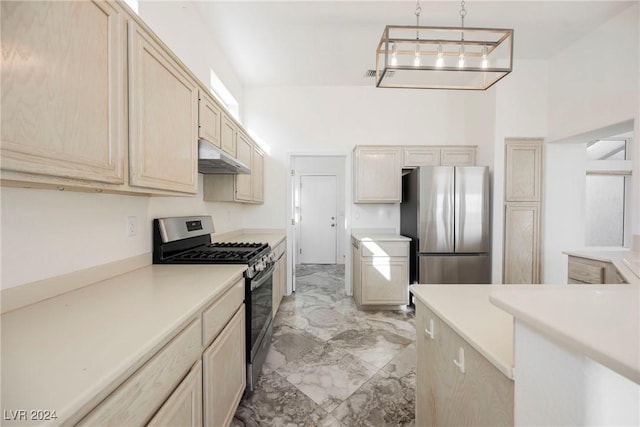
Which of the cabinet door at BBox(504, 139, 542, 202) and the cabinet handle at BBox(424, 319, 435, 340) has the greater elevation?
the cabinet door at BBox(504, 139, 542, 202)

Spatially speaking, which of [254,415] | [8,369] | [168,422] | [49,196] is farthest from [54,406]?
[254,415]

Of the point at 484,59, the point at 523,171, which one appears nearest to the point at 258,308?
the point at 484,59

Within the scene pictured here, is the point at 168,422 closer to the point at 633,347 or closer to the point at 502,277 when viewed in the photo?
the point at 633,347

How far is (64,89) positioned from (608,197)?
5.34m

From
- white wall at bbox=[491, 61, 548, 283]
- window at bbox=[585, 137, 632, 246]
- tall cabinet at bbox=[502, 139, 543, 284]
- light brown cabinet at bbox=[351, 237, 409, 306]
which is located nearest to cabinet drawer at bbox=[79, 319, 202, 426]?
light brown cabinet at bbox=[351, 237, 409, 306]

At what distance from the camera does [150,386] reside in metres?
0.79

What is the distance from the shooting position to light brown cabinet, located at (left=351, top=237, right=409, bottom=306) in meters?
3.41

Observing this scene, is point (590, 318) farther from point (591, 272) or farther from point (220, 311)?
point (591, 272)

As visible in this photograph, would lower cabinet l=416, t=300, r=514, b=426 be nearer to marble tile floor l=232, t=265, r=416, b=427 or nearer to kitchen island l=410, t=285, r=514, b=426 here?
kitchen island l=410, t=285, r=514, b=426

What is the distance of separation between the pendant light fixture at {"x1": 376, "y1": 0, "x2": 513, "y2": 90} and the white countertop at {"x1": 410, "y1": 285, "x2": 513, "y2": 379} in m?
1.36

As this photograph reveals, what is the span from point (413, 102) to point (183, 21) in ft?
10.1

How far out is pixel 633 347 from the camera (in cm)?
37

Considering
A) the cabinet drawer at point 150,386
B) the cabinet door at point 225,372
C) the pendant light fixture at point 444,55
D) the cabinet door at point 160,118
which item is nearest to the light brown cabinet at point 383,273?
the pendant light fixture at point 444,55

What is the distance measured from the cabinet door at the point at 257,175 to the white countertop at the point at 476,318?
8.09 ft
